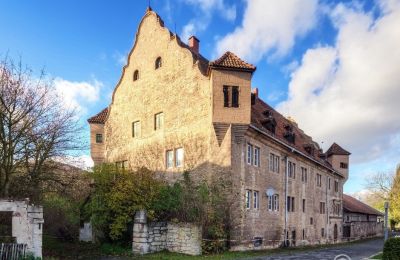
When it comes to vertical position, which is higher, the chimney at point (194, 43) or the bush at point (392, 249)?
the chimney at point (194, 43)

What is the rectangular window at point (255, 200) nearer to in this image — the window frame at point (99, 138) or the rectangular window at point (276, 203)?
the rectangular window at point (276, 203)

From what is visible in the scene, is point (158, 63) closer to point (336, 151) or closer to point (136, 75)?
point (136, 75)

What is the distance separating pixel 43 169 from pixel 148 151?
9.30 m

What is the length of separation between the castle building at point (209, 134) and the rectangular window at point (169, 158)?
7 centimetres

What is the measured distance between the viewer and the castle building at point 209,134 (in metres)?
24.8

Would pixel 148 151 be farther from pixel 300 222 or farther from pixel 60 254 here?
pixel 300 222

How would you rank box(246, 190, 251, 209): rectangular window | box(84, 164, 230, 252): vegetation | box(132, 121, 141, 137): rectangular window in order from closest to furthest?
box(84, 164, 230, 252): vegetation, box(246, 190, 251, 209): rectangular window, box(132, 121, 141, 137): rectangular window

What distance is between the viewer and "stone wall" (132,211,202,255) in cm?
2048

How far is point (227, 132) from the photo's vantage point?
24.6m

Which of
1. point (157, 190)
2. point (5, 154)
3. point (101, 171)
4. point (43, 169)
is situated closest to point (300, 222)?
point (157, 190)

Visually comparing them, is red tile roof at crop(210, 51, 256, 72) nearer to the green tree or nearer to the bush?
the bush

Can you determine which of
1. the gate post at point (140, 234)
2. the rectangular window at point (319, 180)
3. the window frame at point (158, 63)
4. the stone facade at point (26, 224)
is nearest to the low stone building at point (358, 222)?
the rectangular window at point (319, 180)

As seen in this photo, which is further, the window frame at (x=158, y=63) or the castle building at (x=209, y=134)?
the window frame at (x=158, y=63)

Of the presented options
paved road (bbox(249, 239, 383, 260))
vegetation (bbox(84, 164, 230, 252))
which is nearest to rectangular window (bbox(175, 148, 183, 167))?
vegetation (bbox(84, 164, 230, 252))
